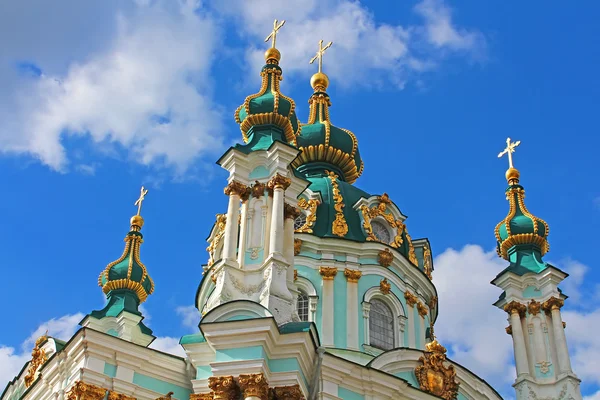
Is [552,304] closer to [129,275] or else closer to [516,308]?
[516,308]

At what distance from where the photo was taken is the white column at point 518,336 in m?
22.1

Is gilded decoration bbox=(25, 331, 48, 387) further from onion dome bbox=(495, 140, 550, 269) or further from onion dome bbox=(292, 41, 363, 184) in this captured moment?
onion dome bbox=(495, 140, 550, 269)

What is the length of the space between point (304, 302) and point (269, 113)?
4.75 metres

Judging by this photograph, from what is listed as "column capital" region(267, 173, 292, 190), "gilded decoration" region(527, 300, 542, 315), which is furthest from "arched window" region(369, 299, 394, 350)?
"column capital" region(267, 173, 292, 190)

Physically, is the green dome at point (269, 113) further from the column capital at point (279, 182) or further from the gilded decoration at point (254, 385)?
the gilded decoration at point (254, 385)

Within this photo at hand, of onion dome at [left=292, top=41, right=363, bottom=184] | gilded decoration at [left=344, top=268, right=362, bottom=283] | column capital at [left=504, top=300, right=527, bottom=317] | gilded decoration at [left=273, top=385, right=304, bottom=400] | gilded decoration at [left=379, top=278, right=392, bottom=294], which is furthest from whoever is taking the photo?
onion dome at [left=292, top=41, right=363, bottom=184]

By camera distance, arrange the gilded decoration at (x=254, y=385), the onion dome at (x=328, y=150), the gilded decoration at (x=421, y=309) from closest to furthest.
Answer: the gilded decoration at (x=254, y=385)
the gilded decoration at (x=421, y=309)
the onion dome at (x=328, y=150)

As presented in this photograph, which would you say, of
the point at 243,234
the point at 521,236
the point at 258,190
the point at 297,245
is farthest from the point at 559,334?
the point at 243,234

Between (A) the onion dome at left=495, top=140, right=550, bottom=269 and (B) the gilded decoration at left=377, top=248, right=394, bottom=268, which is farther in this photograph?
(A) the onion dome at left=495, top=140, right=550, bottom=269

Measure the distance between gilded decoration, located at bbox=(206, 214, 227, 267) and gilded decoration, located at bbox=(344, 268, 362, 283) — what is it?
3.04 metres

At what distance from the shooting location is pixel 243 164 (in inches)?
722

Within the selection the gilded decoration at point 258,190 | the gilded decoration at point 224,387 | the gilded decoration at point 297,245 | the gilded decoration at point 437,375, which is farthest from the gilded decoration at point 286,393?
the gilded decoration at point 297,245

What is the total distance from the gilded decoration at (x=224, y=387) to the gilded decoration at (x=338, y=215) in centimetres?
812

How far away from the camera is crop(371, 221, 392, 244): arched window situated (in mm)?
23734
